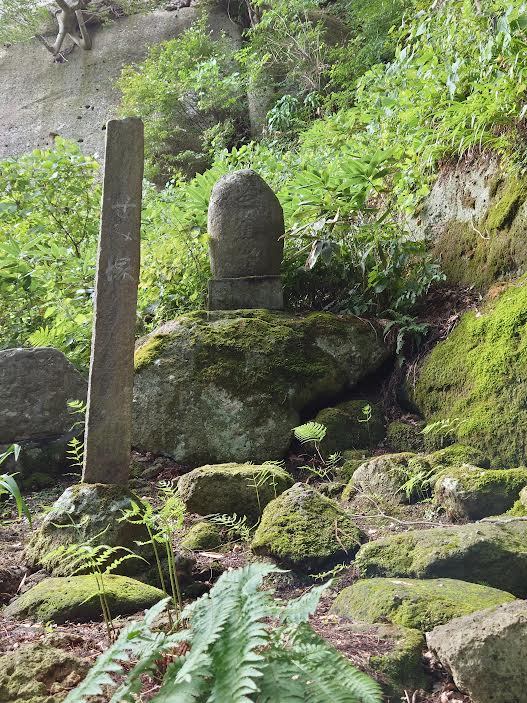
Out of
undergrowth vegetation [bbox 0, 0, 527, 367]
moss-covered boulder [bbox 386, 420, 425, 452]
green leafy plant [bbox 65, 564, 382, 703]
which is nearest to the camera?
green leafy plant [bbox 65, 564, 382, 703]

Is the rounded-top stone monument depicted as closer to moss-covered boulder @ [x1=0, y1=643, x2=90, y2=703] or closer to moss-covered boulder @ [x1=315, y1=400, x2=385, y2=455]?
moss-covered boulder @ [x1=315, y1=400, x2=385, y2=455]

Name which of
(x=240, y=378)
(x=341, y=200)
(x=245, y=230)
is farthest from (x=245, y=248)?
(x=240, y=378)

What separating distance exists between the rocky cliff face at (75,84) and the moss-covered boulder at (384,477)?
14.7 meters

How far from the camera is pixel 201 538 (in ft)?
11.6

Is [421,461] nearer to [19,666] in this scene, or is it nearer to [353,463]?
[353,463]

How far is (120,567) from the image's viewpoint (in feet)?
10.3

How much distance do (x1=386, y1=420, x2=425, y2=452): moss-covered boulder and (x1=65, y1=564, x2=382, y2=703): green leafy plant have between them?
298 centimetres

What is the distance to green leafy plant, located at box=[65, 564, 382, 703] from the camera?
A: 1441 millimetres

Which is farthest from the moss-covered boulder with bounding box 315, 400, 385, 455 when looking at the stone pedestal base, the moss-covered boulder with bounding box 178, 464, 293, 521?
the stone pedestal base

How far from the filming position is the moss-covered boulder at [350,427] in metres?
4.71

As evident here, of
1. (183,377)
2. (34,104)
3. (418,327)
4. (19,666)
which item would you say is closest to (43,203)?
(183,377)

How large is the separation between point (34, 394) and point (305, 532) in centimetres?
270

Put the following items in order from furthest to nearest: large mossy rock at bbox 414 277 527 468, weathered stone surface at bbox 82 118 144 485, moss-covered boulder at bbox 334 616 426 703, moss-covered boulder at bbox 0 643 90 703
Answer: large mossy rock at bbox 414 277 527 468 < weathered stone surface at bbox 82 118 144 485 < moss-covered boulder at bbox 334 616 426 703 < moss-covered boulder at bbox 0 643 90 703

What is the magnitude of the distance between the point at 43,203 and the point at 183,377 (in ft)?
11.6
